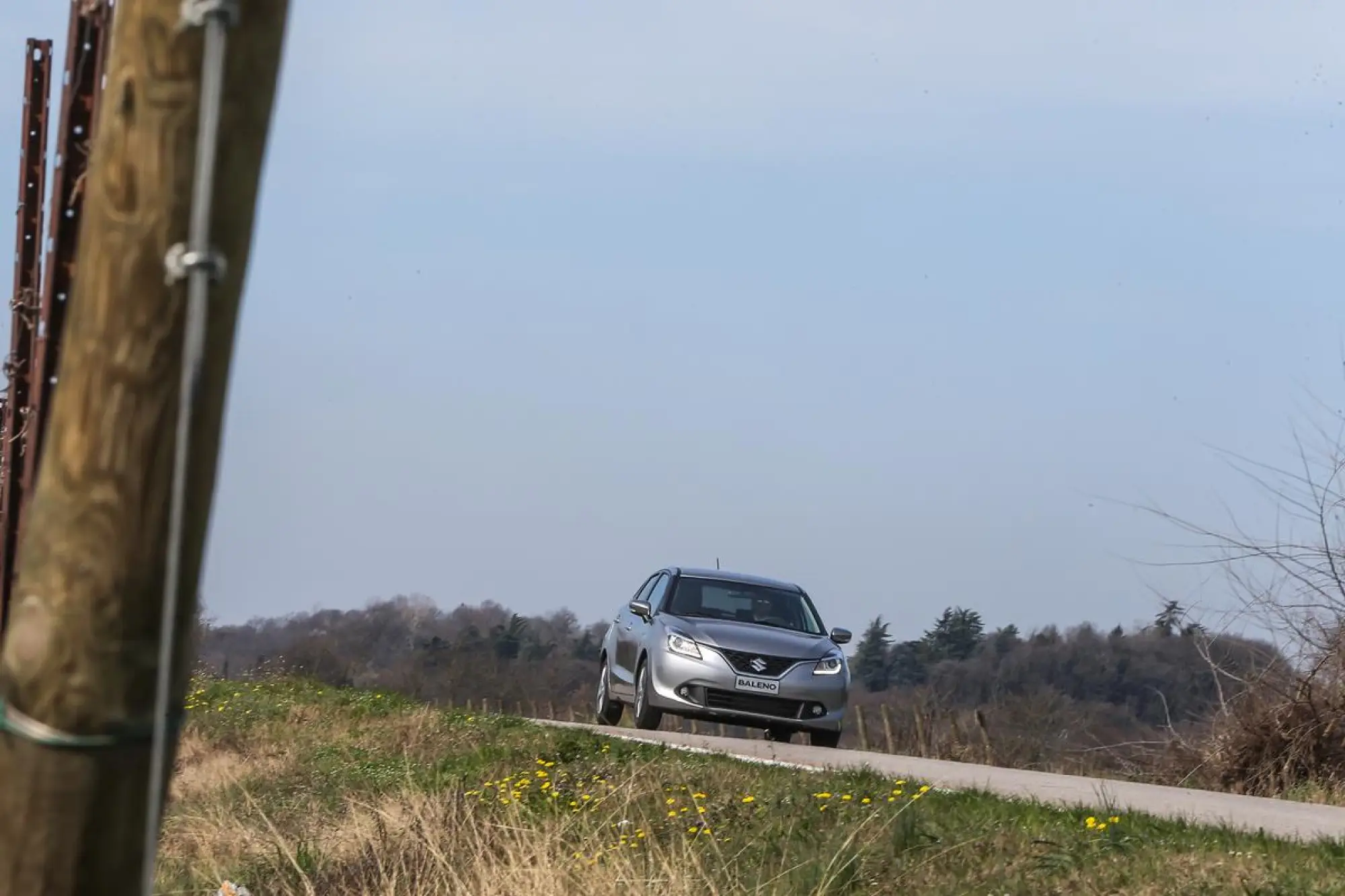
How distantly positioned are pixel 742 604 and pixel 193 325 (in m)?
14.5

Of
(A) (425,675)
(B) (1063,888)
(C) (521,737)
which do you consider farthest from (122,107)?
(A) (425,675)

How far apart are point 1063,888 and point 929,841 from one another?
112cm

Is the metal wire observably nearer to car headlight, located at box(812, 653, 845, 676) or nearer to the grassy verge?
the grassy verge

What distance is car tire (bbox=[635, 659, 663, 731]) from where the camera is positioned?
15891 millimetres

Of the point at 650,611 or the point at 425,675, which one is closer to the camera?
the point at 650,611

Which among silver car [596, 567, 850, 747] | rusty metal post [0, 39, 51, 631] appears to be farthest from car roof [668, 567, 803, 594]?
rusty metal post [0, 39, 51, 631]

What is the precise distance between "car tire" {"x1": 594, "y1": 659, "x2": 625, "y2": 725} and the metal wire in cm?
1562

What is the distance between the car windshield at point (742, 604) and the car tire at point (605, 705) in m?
1.80

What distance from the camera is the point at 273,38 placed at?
8.00 feet

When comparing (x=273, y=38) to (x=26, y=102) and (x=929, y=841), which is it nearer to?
(x=26, y=102)

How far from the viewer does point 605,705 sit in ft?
59.8

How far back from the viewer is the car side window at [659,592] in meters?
16.7

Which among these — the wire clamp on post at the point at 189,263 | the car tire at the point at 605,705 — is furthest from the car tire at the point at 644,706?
the wire clamp on post at the point at 189,263

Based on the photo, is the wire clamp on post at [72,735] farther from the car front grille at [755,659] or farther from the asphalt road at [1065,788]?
the car front grille at [755,659]
